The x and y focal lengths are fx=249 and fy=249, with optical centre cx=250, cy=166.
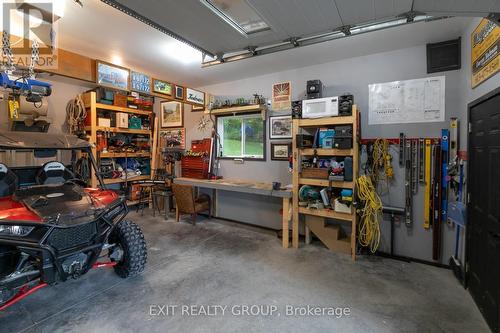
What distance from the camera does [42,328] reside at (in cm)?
199

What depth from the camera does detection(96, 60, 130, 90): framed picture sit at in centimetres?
293

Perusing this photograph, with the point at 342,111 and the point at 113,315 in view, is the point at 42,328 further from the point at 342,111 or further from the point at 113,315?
the point at 342,111

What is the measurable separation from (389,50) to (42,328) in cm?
477

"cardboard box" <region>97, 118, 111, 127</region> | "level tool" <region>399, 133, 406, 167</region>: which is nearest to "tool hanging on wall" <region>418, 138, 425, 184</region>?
"level tool" <region>399, 133, 406, 167</region>

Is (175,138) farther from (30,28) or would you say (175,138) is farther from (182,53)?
(30,28)

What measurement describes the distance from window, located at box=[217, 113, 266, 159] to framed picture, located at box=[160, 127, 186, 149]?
3.41 ft

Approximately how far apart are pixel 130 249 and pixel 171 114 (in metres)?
3.93

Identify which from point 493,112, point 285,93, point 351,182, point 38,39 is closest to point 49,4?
point 38,39

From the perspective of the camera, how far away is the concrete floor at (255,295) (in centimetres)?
206

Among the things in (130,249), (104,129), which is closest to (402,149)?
(130,249)

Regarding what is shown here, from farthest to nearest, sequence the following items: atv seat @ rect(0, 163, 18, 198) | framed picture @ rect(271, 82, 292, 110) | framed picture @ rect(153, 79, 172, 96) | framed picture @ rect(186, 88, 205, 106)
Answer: framed picture @ rect(271, 82, 292, 110) → framed picture @ rect(186, 88, 205, 106) → framed picture @ rect(153, 79, 172, 96) → atv seat @ rect(0, 163, 18, 198)

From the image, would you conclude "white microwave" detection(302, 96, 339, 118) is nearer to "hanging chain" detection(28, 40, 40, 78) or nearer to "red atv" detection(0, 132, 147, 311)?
"red atv" detection(0, 132, 147, 311)

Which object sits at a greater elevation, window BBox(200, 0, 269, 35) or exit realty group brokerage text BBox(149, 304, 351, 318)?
window BBox(200, 0, 269, 35)

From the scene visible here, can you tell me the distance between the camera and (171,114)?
5898mm
